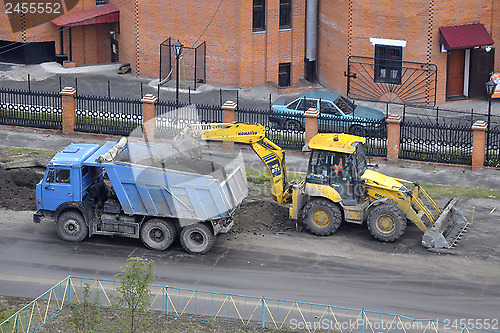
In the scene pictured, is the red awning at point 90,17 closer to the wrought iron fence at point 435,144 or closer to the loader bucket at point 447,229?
the wrought iron fence at point 435,144

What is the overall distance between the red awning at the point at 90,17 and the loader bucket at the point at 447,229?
75.9 feet

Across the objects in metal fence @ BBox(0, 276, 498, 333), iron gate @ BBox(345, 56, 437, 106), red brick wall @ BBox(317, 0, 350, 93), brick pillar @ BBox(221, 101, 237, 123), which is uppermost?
red brick wall @ BBox(317, 0, 350, 93)

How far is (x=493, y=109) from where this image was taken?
3778cm

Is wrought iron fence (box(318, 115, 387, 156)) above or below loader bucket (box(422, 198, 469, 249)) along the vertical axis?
above

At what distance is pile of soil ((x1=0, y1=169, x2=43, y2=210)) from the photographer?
25.8m

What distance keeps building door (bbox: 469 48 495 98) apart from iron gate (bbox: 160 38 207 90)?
11.8m

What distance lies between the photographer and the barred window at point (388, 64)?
124 feet

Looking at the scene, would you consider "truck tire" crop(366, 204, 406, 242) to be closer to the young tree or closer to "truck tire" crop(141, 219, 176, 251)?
"truck tire" crop(141, 219, 176, 251)

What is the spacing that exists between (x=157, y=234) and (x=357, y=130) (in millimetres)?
11676

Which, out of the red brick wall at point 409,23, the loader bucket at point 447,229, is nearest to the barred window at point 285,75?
the red brick wall at point 409,23

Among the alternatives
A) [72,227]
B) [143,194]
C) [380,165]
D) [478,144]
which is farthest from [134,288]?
[478,144]

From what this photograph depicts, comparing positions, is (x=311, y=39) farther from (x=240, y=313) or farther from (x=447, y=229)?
(x=240, y=313)

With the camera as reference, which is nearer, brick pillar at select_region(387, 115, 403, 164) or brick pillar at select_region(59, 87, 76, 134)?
brick pillar at select_region(387, 115, 403, 164)

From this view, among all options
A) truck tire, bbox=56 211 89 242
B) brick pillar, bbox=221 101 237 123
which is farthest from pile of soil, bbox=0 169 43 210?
brick pillar, bbox=221 101 237 123
